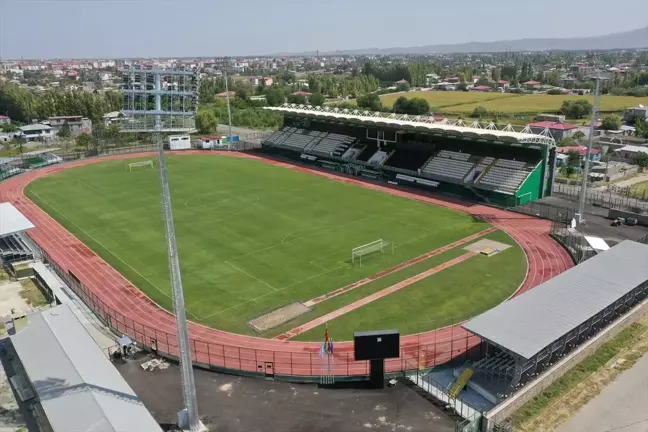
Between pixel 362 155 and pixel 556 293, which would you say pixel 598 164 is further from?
pixel 556 293

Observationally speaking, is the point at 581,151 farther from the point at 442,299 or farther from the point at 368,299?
the point at 368,299

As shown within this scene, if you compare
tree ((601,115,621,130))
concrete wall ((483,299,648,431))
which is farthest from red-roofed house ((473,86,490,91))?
concrete wall ((483,299,648,431))

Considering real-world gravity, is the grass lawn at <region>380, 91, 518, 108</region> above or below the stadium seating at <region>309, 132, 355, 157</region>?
above

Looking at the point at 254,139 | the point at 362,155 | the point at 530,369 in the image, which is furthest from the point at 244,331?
the point at 254,139

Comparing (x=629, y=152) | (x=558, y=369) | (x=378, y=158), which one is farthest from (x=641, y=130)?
(x=558, y=369)

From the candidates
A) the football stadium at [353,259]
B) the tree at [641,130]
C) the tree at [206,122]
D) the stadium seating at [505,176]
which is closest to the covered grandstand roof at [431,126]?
the football stadium at [353,259]

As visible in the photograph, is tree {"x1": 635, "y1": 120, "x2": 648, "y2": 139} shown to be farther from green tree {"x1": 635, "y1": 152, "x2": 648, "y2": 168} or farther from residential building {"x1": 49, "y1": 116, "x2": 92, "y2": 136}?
residential building {"x1": 49, "y1": 116, "x2": 92, "y2": 136}

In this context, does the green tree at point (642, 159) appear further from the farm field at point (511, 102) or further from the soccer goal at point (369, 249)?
the farm field at point (511, 102)
